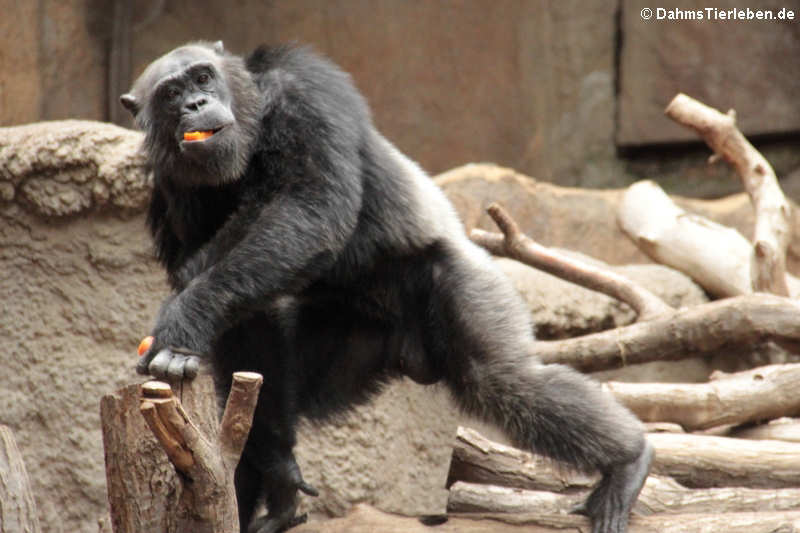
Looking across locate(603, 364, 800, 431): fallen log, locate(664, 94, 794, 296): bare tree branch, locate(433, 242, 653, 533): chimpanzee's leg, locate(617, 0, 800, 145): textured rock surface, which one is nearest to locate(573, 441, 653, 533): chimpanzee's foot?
locate(433, 242, 653, 533): chimpanzee's leg

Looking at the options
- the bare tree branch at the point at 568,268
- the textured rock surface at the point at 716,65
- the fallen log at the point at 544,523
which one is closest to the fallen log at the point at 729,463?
the fallen log at the point at 544,523

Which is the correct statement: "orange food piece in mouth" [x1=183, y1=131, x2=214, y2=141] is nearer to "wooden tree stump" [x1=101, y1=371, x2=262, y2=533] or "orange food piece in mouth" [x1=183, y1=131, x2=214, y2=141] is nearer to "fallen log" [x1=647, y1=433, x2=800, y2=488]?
"wooden tree stump" [x1=101, y1=371, x2=262, y2=533]

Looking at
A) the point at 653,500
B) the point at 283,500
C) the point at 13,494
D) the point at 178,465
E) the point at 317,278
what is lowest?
the point at 283,500

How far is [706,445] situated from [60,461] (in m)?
2.45

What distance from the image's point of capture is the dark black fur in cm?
328

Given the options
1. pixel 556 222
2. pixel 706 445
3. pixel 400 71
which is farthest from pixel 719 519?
pixel 400 71

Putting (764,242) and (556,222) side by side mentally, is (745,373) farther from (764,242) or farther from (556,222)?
(556,222)

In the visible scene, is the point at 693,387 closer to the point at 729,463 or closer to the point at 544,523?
the point at 729,463

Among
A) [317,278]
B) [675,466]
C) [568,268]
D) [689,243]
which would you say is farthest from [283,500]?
[689,243]

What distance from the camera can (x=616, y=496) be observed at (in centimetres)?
325

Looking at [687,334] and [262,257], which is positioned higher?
[262,257]

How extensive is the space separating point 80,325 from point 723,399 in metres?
2.50

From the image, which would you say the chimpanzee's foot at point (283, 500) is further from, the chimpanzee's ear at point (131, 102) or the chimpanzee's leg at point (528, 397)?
the chimpanzee's ear at point (131, 102)

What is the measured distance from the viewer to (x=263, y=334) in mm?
3605
